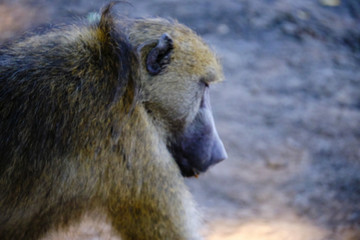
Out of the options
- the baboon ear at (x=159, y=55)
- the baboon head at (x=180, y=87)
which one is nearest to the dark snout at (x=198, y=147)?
the baboon head at (x=180, y=87)

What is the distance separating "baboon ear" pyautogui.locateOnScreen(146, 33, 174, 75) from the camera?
7.95 ft

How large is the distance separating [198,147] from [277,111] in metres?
2.63

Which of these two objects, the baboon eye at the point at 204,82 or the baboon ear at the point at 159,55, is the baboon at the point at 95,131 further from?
the baboon eye at the point at 204,82

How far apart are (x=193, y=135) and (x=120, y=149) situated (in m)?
0.50

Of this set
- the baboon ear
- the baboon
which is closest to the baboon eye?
the baboon

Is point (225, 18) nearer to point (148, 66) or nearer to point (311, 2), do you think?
point (311, 2)

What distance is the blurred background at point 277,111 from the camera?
152 inches

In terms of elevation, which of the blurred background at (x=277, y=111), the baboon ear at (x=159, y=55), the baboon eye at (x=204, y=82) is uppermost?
the baboon ear at (x=159, y=55)

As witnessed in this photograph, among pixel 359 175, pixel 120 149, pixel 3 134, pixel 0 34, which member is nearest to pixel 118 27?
pixel 120 149

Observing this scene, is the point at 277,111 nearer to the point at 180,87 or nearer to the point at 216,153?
the point at 216,153

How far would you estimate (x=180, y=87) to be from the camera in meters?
2.53

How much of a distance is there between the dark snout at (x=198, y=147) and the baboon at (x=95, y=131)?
130 mm

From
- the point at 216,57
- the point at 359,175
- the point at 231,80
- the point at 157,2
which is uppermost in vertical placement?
the point at 216,57

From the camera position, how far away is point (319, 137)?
4.77 m
